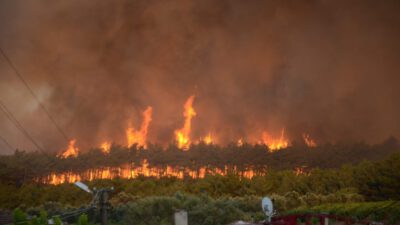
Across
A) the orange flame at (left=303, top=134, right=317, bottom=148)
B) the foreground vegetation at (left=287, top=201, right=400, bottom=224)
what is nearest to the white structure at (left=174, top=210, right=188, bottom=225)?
the foreground vegetation at (left=287, top=201, right=400, bottom=224)

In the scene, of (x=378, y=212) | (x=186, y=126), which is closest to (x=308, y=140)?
(x=186, y=126)

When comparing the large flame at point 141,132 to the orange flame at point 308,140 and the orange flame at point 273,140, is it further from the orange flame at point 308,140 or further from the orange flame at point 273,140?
the orange flame at point 308,140

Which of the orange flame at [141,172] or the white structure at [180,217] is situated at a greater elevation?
the orange flame at [141,172]

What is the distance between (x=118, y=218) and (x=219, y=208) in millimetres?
7847

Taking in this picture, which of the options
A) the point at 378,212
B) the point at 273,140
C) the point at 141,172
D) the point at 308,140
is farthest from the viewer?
the point at 273,140

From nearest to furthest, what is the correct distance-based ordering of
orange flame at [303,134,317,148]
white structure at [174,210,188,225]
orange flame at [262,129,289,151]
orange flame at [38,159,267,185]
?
white structure at [174,210,188,225]
orange flame at [38,159,267,185]
orange flame at [303,134,317,148]
orange flame at [262,129,289,151]

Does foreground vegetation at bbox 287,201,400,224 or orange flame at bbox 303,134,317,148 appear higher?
orange flame at bbox 303,134,317,148

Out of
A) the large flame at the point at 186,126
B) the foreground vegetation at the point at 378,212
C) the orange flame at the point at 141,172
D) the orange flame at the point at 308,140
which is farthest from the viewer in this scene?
the large flame at the point at 186,126

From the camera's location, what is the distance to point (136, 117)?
79125mm

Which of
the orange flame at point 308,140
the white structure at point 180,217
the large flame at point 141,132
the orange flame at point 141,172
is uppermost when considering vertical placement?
the large flame at point 141,132

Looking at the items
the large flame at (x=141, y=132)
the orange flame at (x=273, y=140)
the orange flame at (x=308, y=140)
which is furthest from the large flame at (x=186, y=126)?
the orange flame at (x=308, y=140)

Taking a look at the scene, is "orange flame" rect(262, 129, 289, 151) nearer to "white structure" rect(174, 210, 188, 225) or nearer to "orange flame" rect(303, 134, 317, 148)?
"orange flame" rect(303, 134, 317, 148)

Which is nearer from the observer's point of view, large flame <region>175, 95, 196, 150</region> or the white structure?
the white structure

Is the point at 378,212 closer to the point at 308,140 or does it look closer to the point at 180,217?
the point at 180,217
